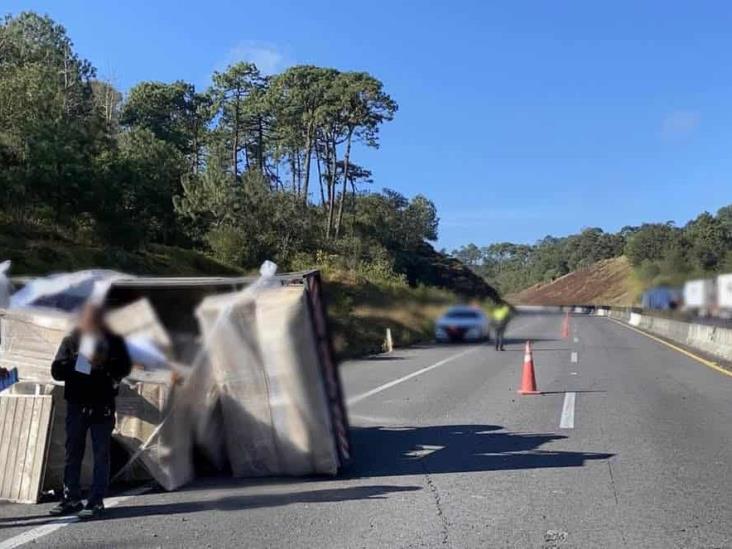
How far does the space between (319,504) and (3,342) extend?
313 cm

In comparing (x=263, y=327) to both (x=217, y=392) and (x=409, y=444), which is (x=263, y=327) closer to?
(x=217, y=392)

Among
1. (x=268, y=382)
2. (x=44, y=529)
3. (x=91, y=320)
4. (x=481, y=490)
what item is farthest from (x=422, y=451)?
(x=44, y=529)

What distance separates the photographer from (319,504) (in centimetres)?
633

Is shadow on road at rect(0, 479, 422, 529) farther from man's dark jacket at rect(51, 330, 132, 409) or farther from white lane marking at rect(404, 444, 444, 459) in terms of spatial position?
white lane marking at rect(404, 444, 444, 459)

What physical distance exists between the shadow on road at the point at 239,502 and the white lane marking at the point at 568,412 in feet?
12.8

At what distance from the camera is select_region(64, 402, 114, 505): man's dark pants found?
5922 millimetres

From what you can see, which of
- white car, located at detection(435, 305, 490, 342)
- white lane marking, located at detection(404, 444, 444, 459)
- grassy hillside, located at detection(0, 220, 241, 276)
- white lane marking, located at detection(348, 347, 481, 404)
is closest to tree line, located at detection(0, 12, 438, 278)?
grassy hillside, located at detection(0, 220, 241, 276)

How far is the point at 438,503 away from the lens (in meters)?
6.35

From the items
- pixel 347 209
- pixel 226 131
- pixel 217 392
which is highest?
pixel 226 131

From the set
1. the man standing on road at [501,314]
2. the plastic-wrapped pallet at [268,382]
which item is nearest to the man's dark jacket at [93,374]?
the plastic-wrapped pallet at [268,382]

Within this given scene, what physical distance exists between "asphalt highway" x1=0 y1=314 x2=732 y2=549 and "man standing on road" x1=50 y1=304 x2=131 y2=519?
0.82 feet

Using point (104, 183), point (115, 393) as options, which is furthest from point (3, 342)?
point (104, 183)

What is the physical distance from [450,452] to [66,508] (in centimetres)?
405

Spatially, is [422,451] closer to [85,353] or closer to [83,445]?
[83,445]
